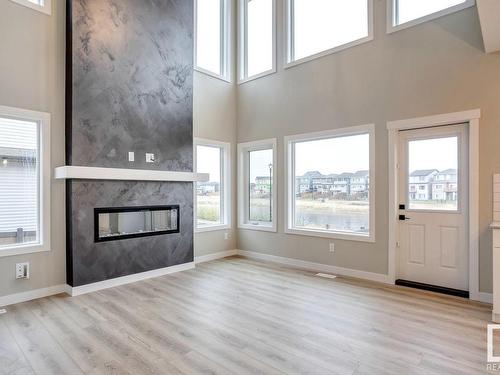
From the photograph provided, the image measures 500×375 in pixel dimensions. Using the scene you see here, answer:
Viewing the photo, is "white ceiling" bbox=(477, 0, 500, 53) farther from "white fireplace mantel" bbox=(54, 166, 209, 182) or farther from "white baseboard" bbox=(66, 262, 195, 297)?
"white baseboard" bbox=(66, 262, 195, 297)

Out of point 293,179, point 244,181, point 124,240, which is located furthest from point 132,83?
point 293,179

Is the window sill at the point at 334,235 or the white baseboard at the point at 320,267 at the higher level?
the window sill at the point at 334,235

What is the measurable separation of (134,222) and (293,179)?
272cm

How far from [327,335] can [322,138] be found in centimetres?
314

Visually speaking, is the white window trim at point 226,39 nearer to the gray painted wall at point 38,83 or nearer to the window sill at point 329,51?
the window sill at point 329,51

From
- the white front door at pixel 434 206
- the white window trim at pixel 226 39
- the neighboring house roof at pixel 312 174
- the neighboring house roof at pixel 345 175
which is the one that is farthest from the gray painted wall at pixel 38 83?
the white front door at pixel 434 206

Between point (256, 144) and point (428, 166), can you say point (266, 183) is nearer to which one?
point (256, 144)

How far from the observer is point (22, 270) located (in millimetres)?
3629

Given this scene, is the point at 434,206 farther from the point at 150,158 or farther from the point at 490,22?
the point at 150,158

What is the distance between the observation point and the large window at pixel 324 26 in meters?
4.61

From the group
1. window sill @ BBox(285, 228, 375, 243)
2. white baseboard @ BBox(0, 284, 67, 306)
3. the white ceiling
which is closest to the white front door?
window sill @ BBox(285, 228, 375, 243)

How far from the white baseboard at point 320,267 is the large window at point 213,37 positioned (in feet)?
11.4

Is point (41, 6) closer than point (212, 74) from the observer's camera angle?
Yes

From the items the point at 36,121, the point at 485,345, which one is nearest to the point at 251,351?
the point at 485,345
